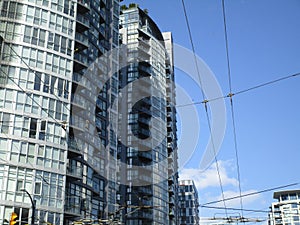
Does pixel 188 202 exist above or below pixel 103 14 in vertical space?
below

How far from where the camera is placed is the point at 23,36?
4444cm

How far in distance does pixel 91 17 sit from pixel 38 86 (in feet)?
48.6

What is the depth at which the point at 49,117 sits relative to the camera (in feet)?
141

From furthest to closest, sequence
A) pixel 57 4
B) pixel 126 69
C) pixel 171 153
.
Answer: pixel 171 153 < pixel 126 69 < pixel 57 4

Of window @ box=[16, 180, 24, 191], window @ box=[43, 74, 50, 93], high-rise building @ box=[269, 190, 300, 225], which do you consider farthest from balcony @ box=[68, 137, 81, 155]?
high-rise building @ box=[269, 190, 300, 225]

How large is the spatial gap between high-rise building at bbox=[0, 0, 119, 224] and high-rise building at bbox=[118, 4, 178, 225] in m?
18.2

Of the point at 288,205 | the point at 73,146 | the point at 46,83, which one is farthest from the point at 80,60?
the point at 288,205

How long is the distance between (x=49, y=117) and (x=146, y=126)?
35.9m

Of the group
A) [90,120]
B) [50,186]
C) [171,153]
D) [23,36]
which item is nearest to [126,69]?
[171,153]

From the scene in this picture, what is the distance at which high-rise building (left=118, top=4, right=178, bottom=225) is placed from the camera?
72000 millimetres

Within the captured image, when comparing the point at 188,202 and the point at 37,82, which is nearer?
the point at 37,82

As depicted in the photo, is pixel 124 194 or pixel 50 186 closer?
pixel 50 186

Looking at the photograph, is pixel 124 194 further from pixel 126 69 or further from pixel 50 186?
pixel 50 186

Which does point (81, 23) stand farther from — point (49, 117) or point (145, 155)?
point (145, 155)
